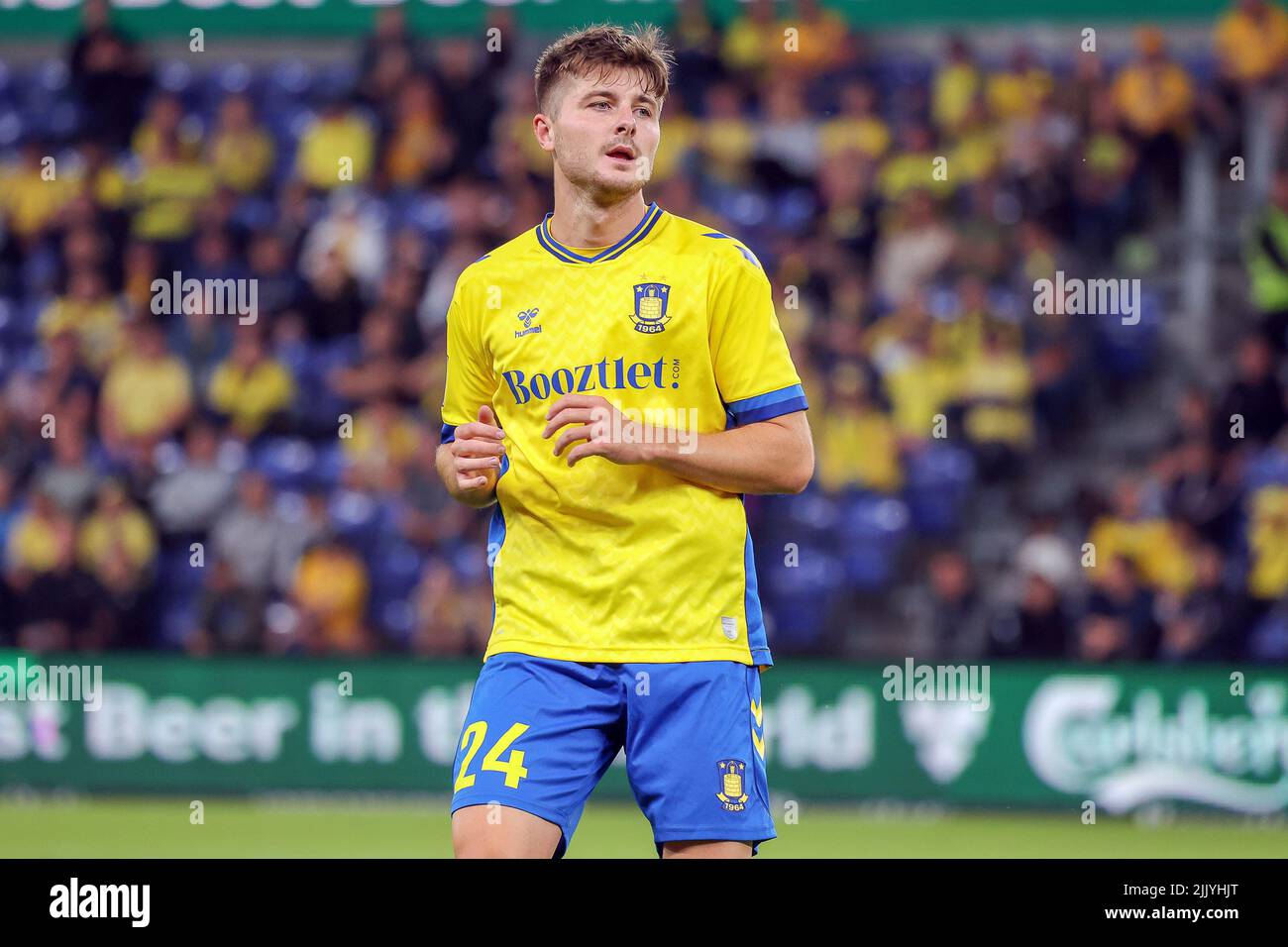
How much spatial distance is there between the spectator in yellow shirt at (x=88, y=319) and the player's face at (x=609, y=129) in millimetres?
8360

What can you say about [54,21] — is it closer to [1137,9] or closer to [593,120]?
[1137,9]

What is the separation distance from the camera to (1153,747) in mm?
10094

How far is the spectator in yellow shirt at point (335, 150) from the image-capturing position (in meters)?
12.6

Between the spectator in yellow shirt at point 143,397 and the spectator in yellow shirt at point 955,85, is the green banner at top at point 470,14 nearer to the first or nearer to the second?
the spectator in yellow shirt at point 955,85

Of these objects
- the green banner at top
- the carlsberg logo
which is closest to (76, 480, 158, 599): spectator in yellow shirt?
the green banner at top

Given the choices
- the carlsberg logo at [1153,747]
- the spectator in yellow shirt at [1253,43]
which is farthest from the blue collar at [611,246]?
the spectator in yellow shirt at [1253,43]

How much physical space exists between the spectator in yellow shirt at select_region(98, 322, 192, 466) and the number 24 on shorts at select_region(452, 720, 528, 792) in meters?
8.07

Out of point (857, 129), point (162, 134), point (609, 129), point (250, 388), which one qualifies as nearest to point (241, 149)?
point (162, 134)

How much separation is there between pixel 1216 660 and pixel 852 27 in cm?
470

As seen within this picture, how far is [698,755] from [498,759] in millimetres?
437

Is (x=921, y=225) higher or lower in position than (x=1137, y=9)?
lower

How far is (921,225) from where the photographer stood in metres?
11.8

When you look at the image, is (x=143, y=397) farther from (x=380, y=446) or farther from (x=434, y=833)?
(x=434, y=833)
